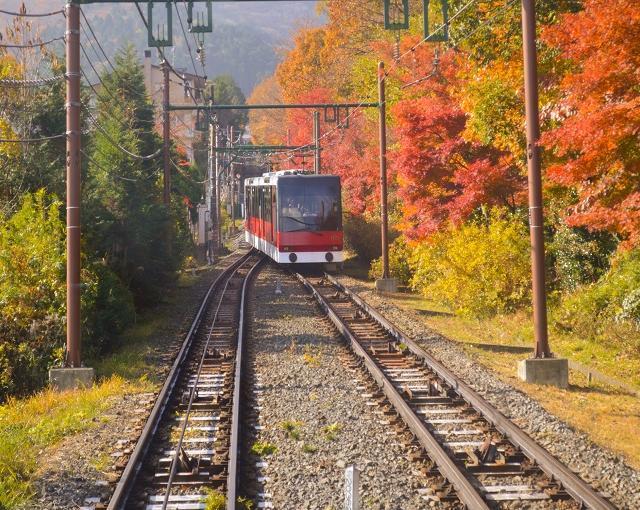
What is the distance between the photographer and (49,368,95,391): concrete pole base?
506 inches

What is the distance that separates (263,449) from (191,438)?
1.04 metres

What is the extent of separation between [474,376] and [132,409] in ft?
15.4

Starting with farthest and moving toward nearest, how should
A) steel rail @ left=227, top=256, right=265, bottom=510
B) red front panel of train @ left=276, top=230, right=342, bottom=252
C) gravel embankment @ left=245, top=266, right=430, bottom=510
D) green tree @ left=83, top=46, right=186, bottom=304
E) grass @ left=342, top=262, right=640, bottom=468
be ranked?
red front panel of train @ left=276, top=230, right=342, bottom=252 < green tree @ left=83, top=46, right=186, bottom=304 < grass @ left=342, top=262, right=640, bottom=468 < gravel embankment @ left=245, top=266, right=430, bottom=510 < steel rail @ left=227, top=256, right=265, bottom=510

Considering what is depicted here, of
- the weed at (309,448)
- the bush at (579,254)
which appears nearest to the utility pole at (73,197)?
the weed at (309,448)

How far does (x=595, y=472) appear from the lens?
7840mm

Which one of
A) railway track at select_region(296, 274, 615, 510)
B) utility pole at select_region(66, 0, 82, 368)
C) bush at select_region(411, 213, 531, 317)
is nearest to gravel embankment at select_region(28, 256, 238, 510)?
utility pole at select_region(66, 0, 82, 368)

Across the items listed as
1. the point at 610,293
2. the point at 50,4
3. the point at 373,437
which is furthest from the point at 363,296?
the point at 50,4

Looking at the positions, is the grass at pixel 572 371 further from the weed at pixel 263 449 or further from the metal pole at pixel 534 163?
the weed at pixel 263 449

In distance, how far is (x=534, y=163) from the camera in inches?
473

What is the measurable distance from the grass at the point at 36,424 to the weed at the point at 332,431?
277 cm

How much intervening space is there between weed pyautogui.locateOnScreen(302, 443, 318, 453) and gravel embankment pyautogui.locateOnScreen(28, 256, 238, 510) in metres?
1.72

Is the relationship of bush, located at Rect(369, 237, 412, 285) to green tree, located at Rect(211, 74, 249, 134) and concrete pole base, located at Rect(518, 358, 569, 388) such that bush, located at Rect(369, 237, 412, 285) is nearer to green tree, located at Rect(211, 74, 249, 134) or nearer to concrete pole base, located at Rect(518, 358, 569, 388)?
concrete pole base, located at Rect(518, 358, 569, 388)

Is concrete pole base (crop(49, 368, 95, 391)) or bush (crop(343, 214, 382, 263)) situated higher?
bush (crop(343, 214, 382, 263))

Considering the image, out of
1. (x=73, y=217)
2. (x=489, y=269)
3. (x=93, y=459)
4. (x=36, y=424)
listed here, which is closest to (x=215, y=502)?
(x=93, y=459)
